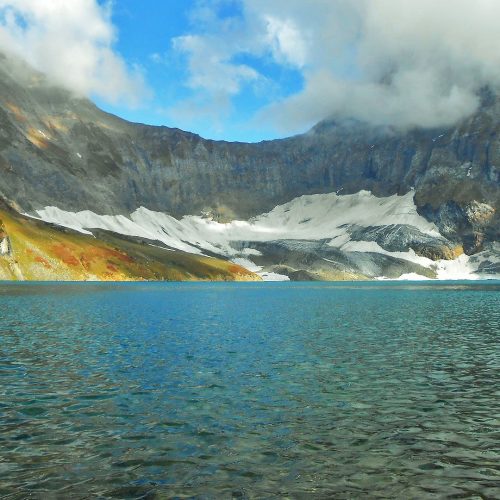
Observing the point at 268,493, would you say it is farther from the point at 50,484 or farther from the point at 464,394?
the point at 464,394

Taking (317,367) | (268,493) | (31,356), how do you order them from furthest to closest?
(31,356) < (317,367) < (268,493)

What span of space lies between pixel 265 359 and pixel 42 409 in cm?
2065

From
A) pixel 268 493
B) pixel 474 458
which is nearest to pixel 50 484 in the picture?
pixel 268 493

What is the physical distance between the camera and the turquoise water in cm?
1914

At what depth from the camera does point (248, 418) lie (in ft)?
89.5

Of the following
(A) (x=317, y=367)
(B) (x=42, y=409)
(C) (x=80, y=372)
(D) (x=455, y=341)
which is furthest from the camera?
(D) (x=455, y=341)

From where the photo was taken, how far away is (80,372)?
3859cm

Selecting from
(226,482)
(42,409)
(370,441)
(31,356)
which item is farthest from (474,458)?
(31,356)

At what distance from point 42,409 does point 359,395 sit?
687 inches

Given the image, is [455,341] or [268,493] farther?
[455,341]

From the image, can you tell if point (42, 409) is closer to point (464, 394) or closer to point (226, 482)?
point (226, 482)

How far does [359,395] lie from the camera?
32.5 metres

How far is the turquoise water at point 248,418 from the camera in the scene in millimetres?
19141

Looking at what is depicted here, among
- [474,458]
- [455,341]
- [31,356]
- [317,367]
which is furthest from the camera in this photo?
[455,341]
